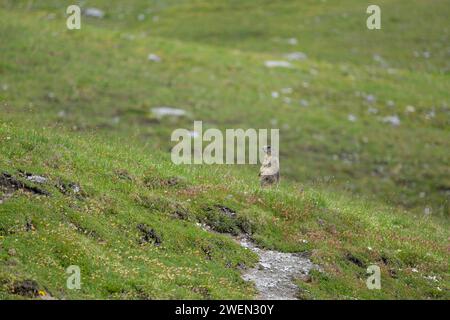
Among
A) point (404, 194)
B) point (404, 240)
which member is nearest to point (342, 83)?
point (404, 194)

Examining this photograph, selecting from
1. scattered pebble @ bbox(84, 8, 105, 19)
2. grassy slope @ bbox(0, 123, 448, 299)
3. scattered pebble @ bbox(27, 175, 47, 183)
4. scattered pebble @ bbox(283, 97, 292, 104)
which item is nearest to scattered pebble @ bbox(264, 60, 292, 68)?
scattered pebble @ bbox(283, 97, 292, 104)

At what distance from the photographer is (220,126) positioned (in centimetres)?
4531

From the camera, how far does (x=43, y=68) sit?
48656 millimetres

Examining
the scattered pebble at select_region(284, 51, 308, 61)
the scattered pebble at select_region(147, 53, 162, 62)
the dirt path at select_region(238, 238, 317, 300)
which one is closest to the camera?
the dirt path at select_region(238, 238, 317, 300)

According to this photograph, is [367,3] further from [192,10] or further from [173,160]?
[173,160]

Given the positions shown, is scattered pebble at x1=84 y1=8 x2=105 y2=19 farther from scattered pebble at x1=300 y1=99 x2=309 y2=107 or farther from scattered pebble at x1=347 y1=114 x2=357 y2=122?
scattered pebble at x1=347 y1=114 x2=357 y2=122

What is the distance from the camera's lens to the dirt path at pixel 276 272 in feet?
55.9

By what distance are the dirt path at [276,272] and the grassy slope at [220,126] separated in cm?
32

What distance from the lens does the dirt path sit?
671 inches

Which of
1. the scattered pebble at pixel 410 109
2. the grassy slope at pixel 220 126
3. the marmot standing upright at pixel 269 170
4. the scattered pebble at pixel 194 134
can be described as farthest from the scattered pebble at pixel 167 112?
the marmot standing upright at pixel 269 170

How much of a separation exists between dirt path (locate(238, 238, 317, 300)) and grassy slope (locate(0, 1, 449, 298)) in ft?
1.06

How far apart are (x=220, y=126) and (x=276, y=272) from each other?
27.6 m

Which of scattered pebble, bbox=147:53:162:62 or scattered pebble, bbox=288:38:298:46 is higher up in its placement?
scattered pebble, bbox=288:38:298:46

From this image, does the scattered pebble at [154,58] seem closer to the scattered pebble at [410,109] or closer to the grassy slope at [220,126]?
the grassy slope at [220,126]
